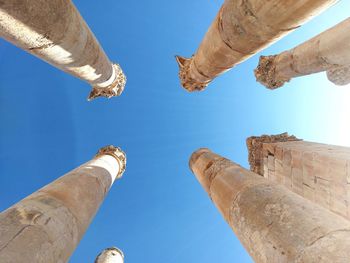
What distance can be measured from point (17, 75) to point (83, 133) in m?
7.22

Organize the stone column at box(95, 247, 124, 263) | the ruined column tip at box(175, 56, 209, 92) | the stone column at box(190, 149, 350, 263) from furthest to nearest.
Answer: the stone column at box(95, 247, 124, 263)
the ruined column tip at box(175, 56, 209, 92)
the stone column at box(190, 149, 350, 263)

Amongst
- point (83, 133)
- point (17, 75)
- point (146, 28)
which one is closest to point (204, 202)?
point (83, 133)

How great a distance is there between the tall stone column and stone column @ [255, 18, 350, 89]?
2.52 m

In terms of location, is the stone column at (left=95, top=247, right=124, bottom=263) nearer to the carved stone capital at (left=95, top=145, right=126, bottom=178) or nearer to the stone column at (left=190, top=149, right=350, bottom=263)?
the carved stone capital at (left=95, top=145, right=126, bottom=178)

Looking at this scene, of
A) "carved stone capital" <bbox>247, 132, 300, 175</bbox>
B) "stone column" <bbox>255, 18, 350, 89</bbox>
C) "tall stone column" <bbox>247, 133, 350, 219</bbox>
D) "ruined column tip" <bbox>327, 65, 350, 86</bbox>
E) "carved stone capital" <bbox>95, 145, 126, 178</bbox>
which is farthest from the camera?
"carved stone capital" <bbox>95, 145, 126, 178</bbox>

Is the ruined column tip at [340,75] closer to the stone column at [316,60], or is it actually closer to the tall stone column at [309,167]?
the stone column at [316,60]

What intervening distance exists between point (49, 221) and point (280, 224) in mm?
3915

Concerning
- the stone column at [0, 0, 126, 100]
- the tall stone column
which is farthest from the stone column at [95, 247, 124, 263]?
the stone column at [0, 0, 126, 100]

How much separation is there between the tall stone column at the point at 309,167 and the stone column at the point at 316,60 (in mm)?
2519

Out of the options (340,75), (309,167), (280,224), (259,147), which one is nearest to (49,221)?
(280,224)

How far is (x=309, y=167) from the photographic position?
985 centimetres

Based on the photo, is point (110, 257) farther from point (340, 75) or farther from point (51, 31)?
point (340, 75)

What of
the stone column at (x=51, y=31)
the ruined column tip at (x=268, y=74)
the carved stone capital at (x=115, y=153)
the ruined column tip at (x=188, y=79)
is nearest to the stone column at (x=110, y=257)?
the carved stone capital at (x=115, y=153)

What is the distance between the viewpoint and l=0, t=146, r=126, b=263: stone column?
15.8 ft
